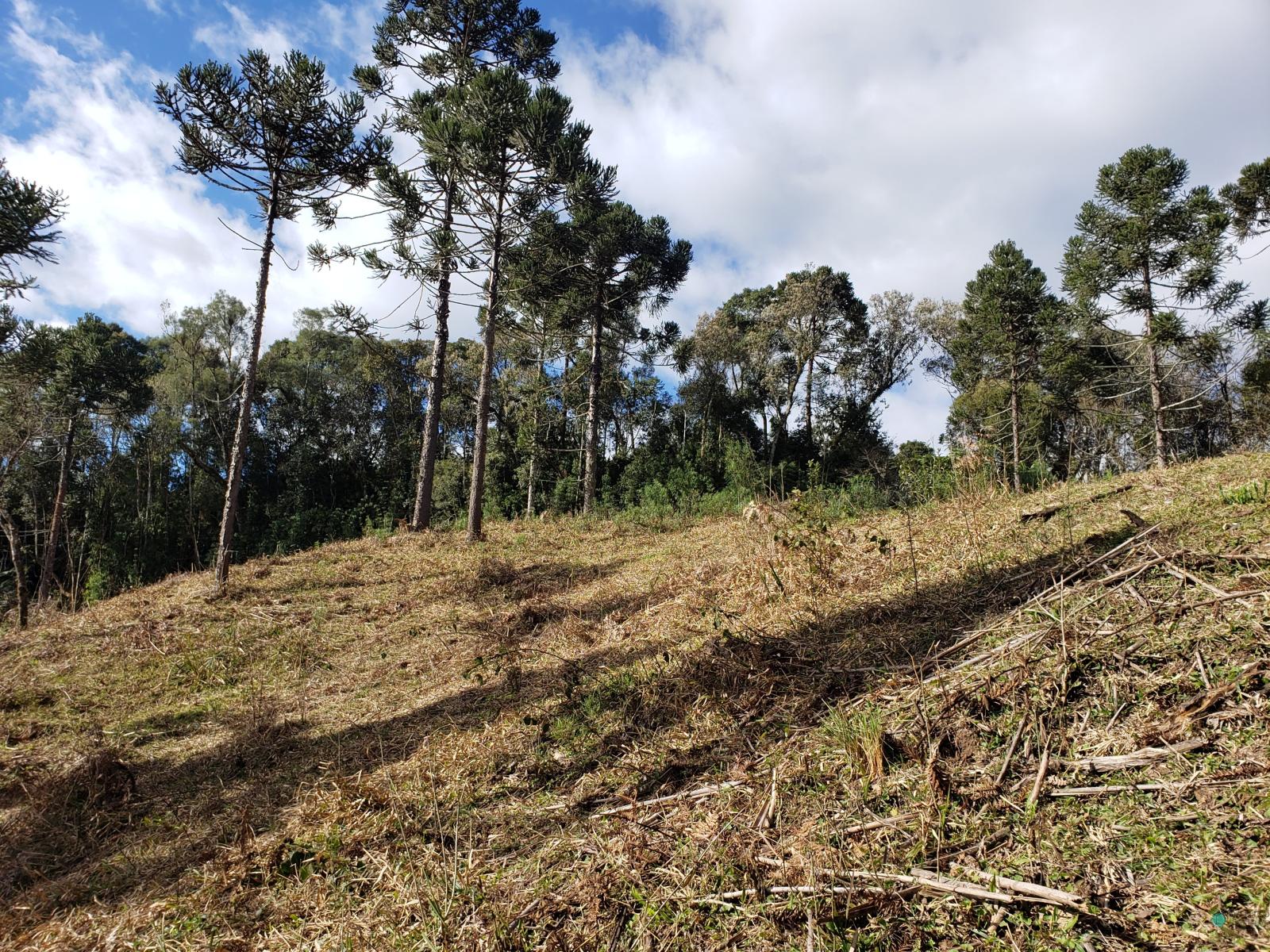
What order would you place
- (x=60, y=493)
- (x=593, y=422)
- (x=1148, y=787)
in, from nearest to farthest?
1. (x=1148, y=787)
2. (x=593, y=422)
3. (x=60, y=493)

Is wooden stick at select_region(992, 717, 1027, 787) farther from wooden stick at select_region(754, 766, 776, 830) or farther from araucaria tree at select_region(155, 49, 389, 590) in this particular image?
araucaria tree at select_region(155, 49, 389, 590)

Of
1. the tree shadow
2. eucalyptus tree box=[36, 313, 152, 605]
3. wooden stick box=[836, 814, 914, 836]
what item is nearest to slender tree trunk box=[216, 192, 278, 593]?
the tree shadow

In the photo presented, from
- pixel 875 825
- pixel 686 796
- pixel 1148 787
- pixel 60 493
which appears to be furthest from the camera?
pixel 60 493

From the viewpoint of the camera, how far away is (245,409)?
34.7 feet

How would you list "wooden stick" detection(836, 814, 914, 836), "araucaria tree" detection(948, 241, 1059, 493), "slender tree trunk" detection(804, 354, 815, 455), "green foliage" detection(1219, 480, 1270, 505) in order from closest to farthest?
"wooden stick" detection(836, 814, 914, 836) < "green foliage" detection(1219, 480, 1270, 505) < "araucaria tree" detection(948, 241, 1059, 493) < "slender tree trunk" detection(804, 354, 815, 455)

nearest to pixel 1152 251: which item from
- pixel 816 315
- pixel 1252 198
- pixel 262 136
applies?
pixel 1252 198

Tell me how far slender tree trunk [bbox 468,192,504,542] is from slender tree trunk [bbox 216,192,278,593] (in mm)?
4343

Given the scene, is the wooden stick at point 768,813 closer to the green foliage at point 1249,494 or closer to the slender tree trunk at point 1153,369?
the green foliage at point 1249,494

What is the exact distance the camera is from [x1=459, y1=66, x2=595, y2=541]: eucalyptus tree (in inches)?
468

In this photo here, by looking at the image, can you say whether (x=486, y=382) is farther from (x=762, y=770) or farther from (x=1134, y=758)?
(x=1134, y=758)

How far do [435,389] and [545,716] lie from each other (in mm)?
11274

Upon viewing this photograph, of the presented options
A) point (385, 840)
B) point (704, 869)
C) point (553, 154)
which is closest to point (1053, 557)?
point (704, 869)

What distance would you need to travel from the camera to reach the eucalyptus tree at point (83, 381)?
2038cm

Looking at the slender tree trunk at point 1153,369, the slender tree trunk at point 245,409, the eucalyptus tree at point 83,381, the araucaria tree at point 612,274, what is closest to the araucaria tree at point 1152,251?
the slender tree trunk at point 1153,369
